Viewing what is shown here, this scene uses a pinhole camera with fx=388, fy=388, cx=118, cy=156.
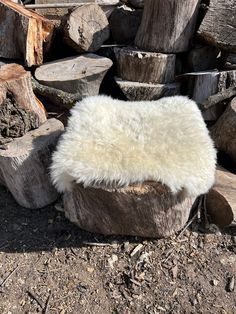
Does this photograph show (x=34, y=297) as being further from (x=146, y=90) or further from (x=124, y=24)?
(x=124, y=24)

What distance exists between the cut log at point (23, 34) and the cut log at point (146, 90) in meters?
0.65

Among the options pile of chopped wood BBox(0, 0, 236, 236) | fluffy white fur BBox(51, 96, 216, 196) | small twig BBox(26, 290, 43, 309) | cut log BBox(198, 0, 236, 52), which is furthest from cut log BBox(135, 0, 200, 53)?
small twig BBox(26, 290, 43, 309)

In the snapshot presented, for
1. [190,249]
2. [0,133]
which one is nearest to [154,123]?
[190,249]

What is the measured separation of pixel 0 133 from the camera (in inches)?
98.3

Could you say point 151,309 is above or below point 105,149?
below

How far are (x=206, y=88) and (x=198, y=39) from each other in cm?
39

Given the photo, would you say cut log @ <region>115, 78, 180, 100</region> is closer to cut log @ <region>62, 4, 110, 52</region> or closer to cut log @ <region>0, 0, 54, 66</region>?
cut log @ <region>62, 4, 110, 52</region>

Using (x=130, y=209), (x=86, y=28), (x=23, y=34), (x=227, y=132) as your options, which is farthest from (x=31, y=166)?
(x=227, y=132)

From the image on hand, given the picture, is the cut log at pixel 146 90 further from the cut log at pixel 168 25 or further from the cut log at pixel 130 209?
the cut log at pixel 130 209

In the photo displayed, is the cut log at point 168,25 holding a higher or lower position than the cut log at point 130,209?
higher

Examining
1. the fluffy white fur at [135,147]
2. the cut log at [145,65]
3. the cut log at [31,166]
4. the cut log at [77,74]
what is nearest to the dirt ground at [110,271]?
the cut log at [31,166]

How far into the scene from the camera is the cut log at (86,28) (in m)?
2.77

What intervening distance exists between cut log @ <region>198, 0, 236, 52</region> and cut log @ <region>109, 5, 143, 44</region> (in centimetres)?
59

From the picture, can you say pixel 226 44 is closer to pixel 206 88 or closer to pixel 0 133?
pixel 206 88
